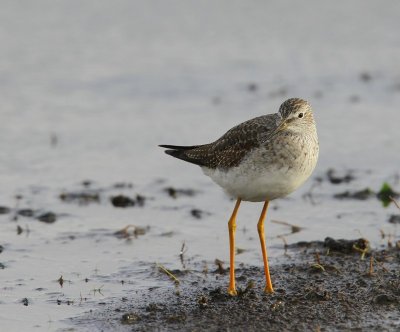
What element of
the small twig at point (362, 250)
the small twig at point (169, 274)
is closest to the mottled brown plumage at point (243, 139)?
the small twig at point (169, 274)

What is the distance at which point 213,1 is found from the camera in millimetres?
20406

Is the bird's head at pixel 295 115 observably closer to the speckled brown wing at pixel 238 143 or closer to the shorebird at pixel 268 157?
the shorebird at pixel 268 157

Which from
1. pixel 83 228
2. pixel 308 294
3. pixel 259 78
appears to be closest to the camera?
pixel 308 294

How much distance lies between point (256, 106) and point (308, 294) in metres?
7.70

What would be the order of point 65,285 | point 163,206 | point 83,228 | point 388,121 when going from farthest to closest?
point 388,121 → point 163,206 → point 83,228 → point 65,285

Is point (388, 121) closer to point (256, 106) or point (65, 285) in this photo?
point (256, 106)

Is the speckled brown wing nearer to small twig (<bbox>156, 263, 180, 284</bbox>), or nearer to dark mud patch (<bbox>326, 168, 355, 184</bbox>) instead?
small twig (<bbox>156, 263, 180, 284</bbox>)

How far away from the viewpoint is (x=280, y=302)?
28.2 feet

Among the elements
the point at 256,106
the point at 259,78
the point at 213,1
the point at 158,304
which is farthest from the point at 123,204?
the point at 213,1

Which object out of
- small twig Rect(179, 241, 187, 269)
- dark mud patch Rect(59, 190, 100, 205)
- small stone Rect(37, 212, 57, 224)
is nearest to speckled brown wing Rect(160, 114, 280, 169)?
small twig Rect(179, 241, 187, 269)

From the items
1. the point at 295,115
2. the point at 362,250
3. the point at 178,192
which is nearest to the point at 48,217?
the point at 178,192

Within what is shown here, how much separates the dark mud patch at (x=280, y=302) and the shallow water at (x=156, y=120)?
0.41 meters

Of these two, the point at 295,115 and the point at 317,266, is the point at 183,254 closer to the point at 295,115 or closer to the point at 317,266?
the point at 317,266

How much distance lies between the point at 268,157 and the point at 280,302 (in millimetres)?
1426
